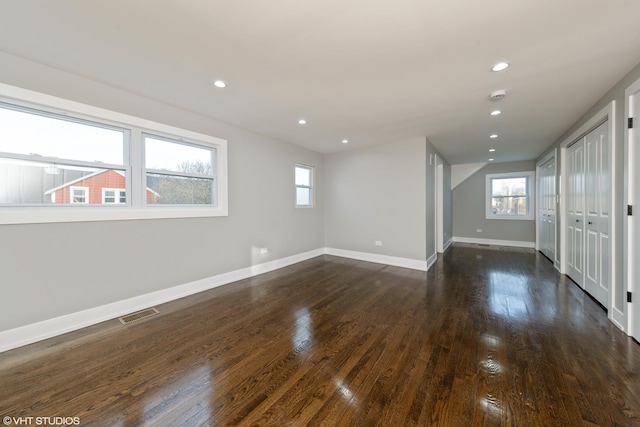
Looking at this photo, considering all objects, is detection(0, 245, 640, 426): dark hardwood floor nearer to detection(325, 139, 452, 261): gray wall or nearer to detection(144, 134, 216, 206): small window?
detection(144, 134, 216, 206): small window

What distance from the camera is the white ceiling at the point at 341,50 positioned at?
157cm

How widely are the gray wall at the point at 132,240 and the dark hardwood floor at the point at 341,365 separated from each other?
406 millimetres

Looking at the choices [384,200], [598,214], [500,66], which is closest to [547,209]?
[598,214]

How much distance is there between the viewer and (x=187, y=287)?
3.29m

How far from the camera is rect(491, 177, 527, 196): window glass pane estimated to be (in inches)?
266

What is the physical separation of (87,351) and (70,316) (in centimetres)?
61

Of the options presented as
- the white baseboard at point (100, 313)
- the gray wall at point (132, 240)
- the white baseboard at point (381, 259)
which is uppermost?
→ the gray wall at point (132, 240)

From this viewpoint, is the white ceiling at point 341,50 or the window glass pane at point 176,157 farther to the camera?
the window glass pane at point 176,157

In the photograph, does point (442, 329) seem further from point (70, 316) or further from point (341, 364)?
point (70, 316)

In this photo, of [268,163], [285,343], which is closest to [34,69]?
[268,163]

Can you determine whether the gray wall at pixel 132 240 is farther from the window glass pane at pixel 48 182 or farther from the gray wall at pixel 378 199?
the gray wall at pixel 378 199

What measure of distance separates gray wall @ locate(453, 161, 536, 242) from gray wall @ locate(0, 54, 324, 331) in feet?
19.2

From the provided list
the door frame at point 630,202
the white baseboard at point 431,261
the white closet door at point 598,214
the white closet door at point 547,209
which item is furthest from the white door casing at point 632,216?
the white closet door at point 547,209

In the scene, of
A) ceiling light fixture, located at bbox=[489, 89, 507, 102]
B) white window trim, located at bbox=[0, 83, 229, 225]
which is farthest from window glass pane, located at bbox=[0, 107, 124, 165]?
ceiling light fixture, located at bbox=[489, 89, 507, 102]
